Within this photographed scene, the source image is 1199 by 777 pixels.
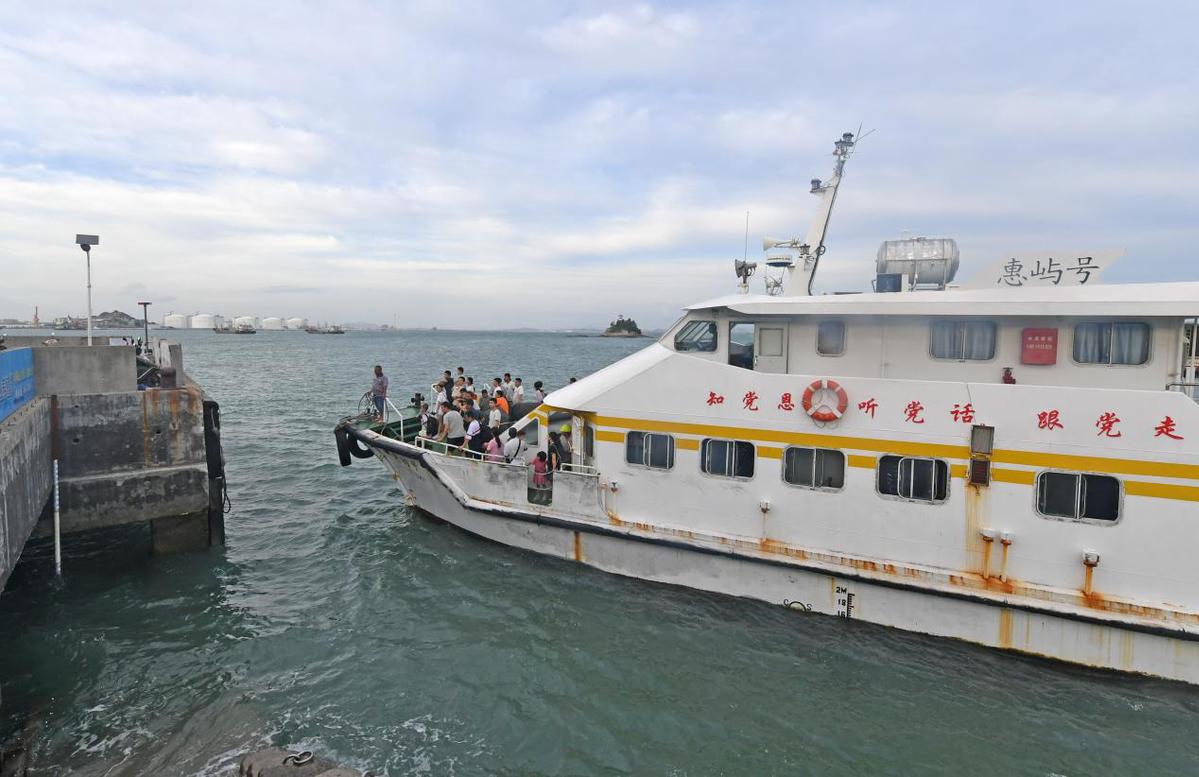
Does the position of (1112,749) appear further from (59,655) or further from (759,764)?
(59,655)

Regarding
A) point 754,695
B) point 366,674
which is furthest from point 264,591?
point 754,695

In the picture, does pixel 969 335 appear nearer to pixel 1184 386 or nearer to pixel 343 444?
pixel 1184 386

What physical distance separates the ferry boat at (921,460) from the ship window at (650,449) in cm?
2

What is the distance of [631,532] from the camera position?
33.3 ft

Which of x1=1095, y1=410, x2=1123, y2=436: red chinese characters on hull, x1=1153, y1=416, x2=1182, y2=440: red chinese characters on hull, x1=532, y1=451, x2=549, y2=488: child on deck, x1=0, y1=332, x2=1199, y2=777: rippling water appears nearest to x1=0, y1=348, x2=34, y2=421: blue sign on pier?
x1=0, y1=332, x2=1199, y2=777: rippling water

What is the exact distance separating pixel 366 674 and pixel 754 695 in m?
4.78

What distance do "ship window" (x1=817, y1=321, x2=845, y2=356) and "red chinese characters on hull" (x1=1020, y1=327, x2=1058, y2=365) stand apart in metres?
→ 2.26

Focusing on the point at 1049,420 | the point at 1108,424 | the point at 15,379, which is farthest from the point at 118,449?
the point at 1108,424

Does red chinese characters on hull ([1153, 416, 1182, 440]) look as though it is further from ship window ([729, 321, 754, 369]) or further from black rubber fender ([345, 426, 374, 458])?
black rubber fender ([345, 426, 374, 458])

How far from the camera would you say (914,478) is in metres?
8.68

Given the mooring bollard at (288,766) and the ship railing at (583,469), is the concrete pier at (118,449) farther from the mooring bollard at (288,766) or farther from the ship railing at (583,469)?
the ship railing at (583,469)

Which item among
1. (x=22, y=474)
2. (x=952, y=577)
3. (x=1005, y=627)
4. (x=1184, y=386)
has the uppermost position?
(x=1184, y=386)

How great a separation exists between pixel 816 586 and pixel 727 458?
2184 mm

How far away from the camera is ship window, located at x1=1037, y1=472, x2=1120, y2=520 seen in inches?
309
